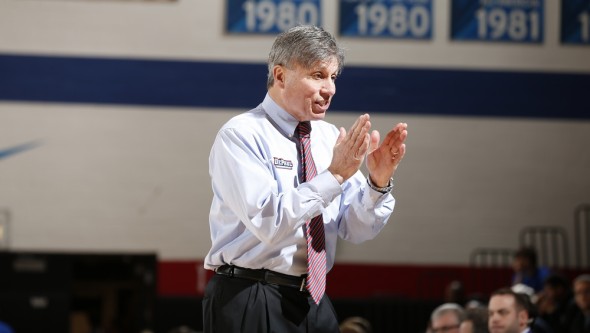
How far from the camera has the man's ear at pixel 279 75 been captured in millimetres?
2889

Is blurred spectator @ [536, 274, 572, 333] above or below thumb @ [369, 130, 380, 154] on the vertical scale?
below

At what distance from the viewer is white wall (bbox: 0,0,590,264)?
1115cm

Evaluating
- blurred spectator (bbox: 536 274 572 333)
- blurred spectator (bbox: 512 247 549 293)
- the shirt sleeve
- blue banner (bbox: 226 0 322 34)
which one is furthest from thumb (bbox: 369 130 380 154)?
blue banner (bbox: 226 0 322 34)

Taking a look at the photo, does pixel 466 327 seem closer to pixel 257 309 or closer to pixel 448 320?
pixel 448 320

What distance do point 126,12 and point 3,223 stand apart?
2678 mm

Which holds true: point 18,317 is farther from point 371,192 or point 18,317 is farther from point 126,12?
point 371,192

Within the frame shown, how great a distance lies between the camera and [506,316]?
541cm

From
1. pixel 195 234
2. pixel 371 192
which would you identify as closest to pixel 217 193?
pixel 371 192

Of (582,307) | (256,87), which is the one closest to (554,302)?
(582,307)

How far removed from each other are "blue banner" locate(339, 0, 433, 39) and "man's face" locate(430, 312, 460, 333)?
5.81 metres

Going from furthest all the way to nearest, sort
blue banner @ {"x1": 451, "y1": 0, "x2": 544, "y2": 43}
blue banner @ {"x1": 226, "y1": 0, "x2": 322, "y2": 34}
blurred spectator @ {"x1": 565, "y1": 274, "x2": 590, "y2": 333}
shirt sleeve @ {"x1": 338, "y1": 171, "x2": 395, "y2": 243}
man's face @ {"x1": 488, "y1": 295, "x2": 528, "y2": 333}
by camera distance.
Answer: blue banner @ {"x1": 451, "y1": 0, "x2": 544, "y2": 43}, blue banner @ {"x1": 226, "y1": 0, "x2": 322, "y2": 34}, blurred spectator @ {"x1": 565, "y1": 274, "x2": 590, "y2": 333}, man's face @ {"x1": 488, "y1": 295, "x2": 528, "y2": 333}, shirt sleeve @ {"x1": 338, "y1": 171, "x2": 395, "y2": 243}

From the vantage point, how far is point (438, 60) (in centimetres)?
1159

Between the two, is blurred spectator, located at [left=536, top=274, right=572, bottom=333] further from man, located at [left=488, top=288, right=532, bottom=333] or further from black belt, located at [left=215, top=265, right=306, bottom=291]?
black belt, located at [left=215, top=265, right=306, bottom=291]

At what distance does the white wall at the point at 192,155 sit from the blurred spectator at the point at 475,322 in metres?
A: 5.27
